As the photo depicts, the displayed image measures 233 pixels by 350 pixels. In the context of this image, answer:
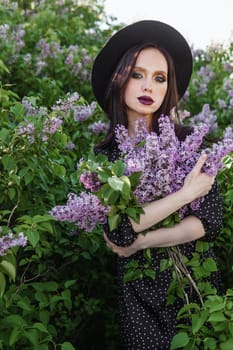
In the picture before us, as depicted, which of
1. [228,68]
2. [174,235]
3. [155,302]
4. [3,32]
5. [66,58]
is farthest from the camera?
[228,68]

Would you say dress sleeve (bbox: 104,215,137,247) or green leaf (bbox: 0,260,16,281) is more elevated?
dress sleeve (bbox: 104,215,137,247)

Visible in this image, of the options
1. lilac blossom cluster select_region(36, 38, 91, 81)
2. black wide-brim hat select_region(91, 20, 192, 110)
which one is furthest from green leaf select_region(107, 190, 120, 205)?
lilac blossom cluster select_region(36, 38, 91, 81)

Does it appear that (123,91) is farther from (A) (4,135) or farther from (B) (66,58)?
(B) (66,58)

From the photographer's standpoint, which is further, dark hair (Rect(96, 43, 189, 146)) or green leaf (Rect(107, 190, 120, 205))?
dark hair (Rect(96, 43, 189, 146))

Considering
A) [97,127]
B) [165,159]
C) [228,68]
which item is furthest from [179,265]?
[228,68]

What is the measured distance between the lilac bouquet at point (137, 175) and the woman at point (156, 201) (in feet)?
0.13

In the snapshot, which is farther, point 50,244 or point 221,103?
point 221,103

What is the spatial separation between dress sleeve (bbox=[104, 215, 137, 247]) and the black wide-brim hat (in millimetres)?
694

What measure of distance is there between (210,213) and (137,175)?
0.46 meters

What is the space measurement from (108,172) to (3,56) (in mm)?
2515

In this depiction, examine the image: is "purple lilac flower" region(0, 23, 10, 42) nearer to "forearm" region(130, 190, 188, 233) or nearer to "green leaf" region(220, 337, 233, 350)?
"forearm" region(130, 190, 188, 233)

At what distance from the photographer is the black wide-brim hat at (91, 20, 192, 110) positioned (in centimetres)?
241

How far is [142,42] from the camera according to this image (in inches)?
94.6

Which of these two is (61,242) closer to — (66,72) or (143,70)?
(143,70)
